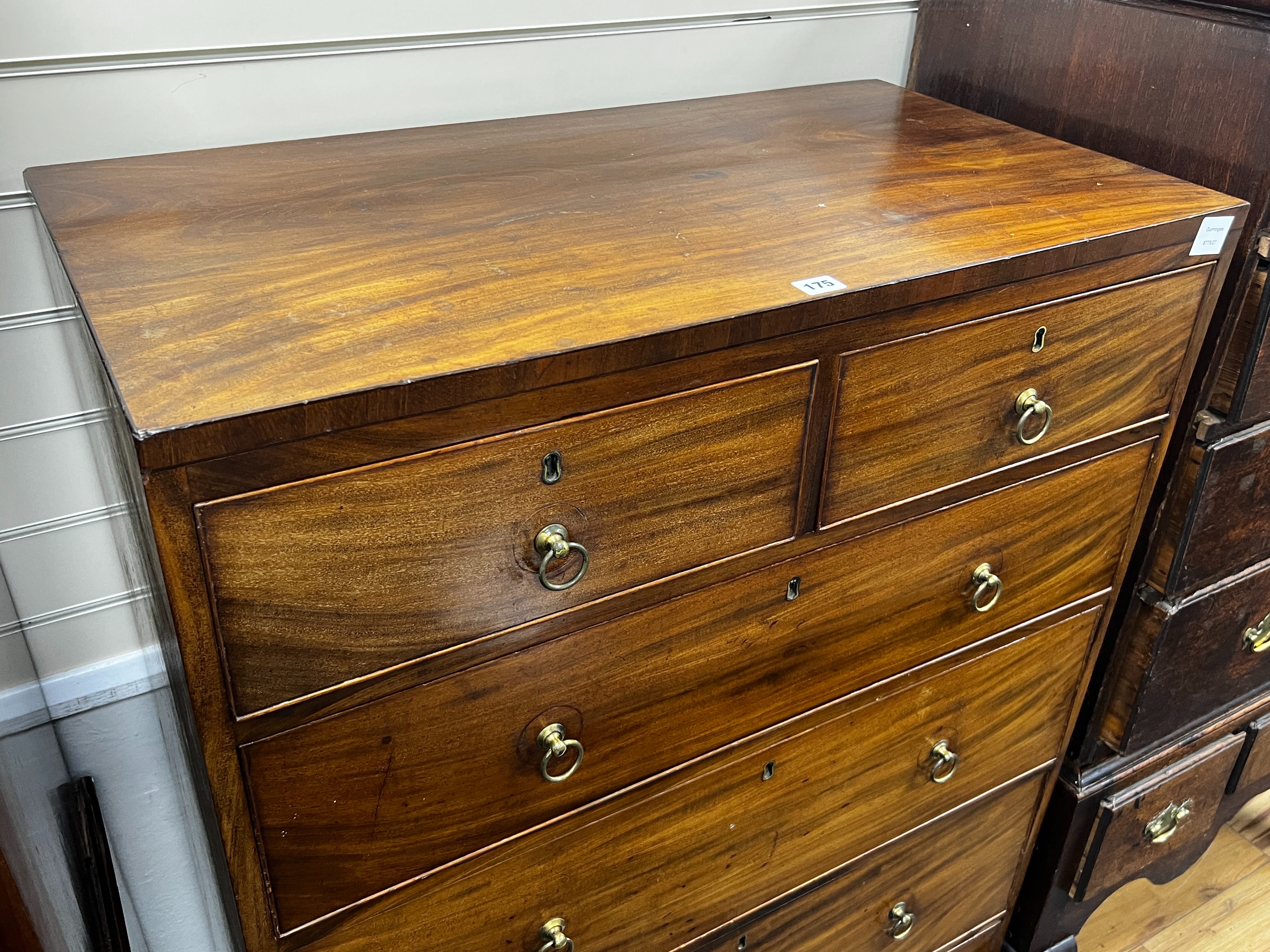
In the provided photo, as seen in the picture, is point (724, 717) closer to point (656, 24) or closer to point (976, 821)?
point (976, 821)

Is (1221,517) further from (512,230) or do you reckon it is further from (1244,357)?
(512,230)

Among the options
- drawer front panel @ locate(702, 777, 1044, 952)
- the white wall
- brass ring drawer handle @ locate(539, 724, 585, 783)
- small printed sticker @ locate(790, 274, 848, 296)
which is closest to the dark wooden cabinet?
drawer front panel @ locate(702, 777, 1044, 952)

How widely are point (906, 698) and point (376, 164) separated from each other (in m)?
0.70

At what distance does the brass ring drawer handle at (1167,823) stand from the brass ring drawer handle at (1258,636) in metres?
0.23

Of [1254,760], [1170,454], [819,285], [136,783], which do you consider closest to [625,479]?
[819,285]

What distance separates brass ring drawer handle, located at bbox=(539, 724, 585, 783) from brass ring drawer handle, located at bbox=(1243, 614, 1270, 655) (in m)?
0.95

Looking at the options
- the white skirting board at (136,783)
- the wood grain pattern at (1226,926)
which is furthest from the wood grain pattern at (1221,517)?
the white skirting board at (136,783)

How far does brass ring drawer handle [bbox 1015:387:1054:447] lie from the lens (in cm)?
92

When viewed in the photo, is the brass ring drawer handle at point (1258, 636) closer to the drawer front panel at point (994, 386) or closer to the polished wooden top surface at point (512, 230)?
the drawer front panel at point (994, 386)

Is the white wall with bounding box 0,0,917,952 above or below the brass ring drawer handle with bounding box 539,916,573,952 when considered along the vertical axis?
above

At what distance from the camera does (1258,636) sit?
1.36 m

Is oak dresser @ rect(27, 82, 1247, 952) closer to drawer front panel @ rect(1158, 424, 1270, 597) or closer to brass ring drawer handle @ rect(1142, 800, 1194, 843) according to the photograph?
drawer front panel @ rect(1158, 424, 1270, 597)

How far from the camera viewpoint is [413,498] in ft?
2.18

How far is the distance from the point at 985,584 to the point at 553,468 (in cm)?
49
